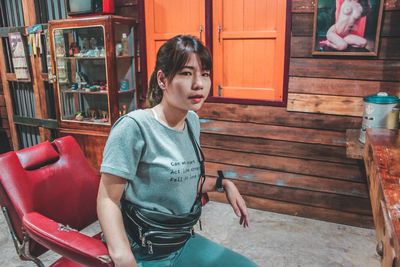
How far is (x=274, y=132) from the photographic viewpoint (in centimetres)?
295

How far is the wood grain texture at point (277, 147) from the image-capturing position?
2785mm

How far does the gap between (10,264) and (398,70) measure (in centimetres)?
306

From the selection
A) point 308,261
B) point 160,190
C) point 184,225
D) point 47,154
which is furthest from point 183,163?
point 308,261

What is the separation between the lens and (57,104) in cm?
368

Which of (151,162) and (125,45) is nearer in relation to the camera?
(151,162)

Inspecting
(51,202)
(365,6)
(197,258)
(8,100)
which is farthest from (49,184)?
(8,100)

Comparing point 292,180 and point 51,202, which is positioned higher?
Result: point 51,202

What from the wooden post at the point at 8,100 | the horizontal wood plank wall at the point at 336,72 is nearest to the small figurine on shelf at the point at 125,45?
the horizontal wood plank wall at the point at 336,72

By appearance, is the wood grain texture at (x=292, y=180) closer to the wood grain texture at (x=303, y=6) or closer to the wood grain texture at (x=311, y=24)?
the wood grain texture at (x=311, y=24)

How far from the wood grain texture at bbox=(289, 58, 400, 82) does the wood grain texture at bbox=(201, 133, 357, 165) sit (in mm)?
577

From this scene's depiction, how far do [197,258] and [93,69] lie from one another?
297 centimetres

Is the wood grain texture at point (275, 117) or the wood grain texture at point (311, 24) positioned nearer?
the wood grain texture at point (311, 24)

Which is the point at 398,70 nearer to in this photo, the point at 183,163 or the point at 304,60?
the point at 304,60

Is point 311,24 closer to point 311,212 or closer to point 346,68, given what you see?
point 346,68
